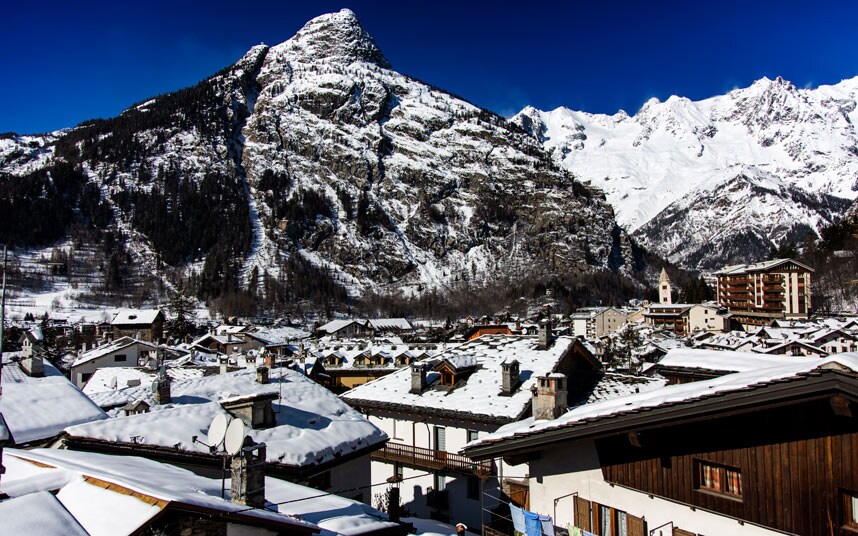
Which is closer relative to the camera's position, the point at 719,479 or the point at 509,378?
the point at 719,479

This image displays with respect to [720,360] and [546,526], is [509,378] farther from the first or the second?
[546,526]

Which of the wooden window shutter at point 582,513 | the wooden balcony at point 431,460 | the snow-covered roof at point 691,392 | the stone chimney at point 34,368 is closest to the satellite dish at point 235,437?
the snow-covered roof at point 691,392

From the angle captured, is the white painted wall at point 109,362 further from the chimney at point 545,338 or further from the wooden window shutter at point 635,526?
the wooden window shutter at point 635,526

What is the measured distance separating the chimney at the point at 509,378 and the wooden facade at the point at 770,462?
16078 millimetres

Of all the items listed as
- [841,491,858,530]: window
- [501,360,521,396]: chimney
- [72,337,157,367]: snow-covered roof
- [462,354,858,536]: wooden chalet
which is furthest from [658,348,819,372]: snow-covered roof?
[72,337,157,367]: snow-covered roof

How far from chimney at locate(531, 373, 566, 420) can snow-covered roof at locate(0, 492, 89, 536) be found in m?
10.2

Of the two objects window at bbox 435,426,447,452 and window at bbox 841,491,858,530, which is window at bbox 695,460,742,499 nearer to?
window at bbox 841,491,858,530

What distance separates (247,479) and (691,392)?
703 centimetres

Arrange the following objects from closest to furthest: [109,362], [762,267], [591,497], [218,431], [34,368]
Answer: [591,497] → [218,431] → [34,368] → [109,362] → [762,267]

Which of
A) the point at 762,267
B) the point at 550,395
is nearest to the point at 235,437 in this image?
the point at 550,395

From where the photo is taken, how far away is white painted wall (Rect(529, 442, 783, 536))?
8.47 meters

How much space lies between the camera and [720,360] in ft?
43.8

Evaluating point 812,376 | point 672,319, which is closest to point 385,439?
point 812,376

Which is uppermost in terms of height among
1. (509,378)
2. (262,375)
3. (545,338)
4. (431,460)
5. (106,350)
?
(545,338)
